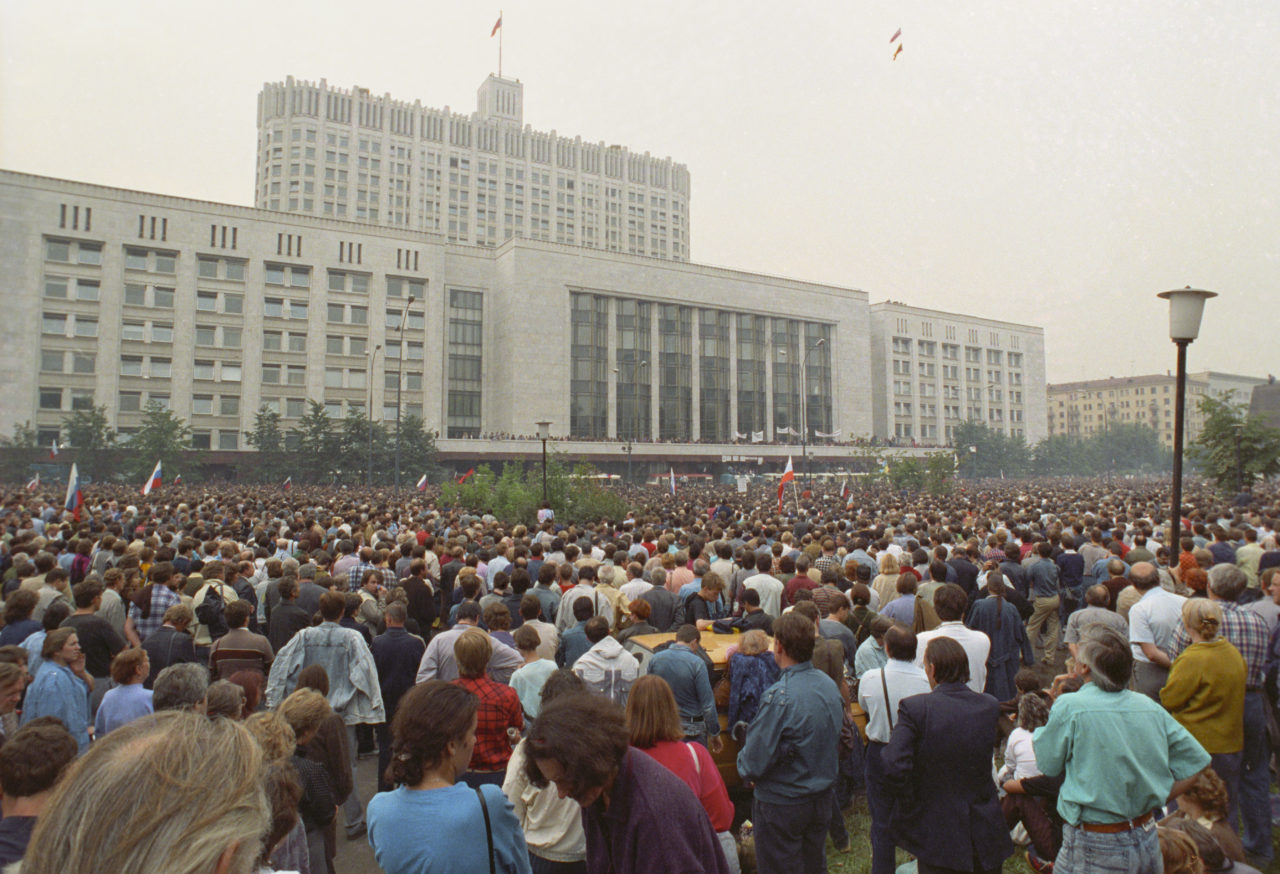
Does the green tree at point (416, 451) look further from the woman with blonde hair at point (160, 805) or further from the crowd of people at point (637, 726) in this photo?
the woman with blonde hair at point (160, 805)

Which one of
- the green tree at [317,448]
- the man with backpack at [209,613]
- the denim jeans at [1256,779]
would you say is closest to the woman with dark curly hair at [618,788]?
the denim jeans at [1256,779]

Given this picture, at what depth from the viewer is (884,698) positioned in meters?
5.11

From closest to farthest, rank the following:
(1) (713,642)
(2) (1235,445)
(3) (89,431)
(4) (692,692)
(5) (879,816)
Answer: (5) (879,816), (4) (692,692), (1) (713,642), (2) (1235,445), (3) (89,431)

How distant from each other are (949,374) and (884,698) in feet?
342

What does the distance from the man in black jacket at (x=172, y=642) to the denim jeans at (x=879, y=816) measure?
614cm

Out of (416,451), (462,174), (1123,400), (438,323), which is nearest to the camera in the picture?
(416,451)

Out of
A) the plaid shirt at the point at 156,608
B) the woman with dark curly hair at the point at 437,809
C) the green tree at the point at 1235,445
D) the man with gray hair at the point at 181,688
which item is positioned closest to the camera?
the woman with dark curly hair at the point at 437,809

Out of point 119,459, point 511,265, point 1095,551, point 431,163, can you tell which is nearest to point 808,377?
point 511,265

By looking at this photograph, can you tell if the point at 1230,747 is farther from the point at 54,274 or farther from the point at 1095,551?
the point at 54,274

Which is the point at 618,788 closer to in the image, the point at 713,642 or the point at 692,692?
the point at 692,692

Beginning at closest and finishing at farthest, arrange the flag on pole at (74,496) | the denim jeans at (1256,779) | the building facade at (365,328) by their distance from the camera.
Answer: the denim jeans at (1256,779), the flag on pole at (74,496), the building facade at (365,328)

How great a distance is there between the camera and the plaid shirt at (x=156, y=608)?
8.02 metres

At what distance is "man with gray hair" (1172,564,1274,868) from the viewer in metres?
5.51

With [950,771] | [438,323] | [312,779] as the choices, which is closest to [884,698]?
[950,771]
